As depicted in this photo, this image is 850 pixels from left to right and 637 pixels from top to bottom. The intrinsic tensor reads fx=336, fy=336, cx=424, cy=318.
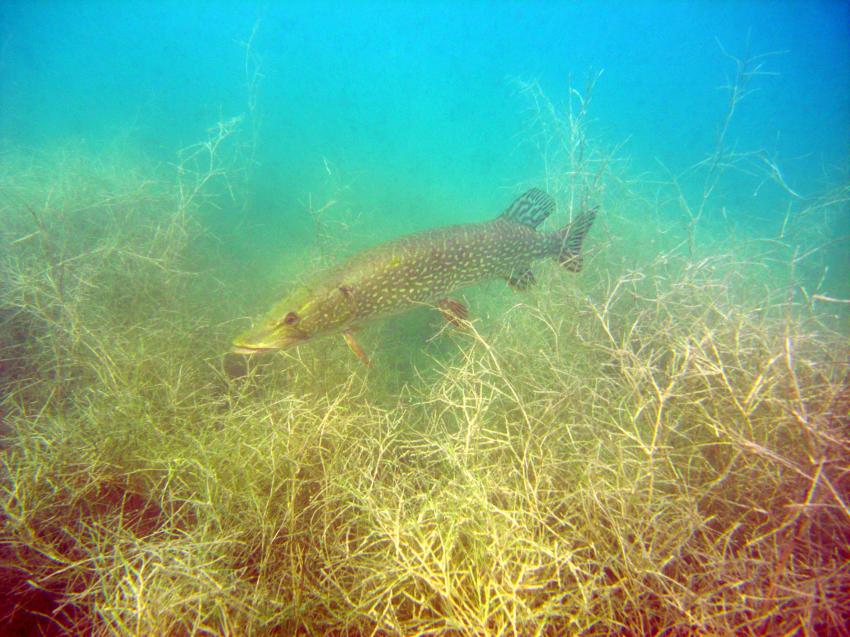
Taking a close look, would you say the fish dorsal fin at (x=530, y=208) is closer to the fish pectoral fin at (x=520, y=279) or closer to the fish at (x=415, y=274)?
the fish at (x=415, y=274)

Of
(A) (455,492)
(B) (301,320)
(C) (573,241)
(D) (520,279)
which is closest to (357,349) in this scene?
(B) (301,320)

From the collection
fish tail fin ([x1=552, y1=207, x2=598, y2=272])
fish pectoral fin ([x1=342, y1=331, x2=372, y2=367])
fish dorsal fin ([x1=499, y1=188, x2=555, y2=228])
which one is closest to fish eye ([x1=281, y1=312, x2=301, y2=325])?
fish pectoral fin ([x1=342, y1=331, x2=372, y2=367])

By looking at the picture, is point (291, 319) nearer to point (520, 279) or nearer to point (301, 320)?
point (301, 320)

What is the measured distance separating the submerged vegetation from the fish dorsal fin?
6.84 ft

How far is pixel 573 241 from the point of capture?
16.3 feet

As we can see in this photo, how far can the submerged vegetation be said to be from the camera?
157 cm

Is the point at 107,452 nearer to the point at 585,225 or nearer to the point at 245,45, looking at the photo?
the point at 585,225

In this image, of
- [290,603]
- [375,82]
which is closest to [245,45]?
[290,603]

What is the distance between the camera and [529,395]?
3.16 metres

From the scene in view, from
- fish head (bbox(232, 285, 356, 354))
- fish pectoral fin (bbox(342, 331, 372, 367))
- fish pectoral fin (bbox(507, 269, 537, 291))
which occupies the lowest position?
fish pectoral fin (bbox(507, 269, 537, 291))

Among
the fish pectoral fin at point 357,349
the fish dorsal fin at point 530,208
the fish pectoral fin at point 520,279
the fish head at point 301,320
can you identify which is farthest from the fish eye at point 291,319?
the fish dorsal fin at point 530,208

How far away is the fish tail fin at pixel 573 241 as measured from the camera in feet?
15.8

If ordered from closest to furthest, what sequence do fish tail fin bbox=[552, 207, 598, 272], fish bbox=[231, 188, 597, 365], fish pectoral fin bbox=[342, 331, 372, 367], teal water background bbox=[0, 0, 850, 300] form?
1. fish bbox=[231, 188, 597, 365]
2. fish pectoral fin bbox=[342, 331, 372, 367]
3. fish tail fin bbox=[552, 207, 598, 272]
4. teal water background bbox=[0, 0, 850, 300]

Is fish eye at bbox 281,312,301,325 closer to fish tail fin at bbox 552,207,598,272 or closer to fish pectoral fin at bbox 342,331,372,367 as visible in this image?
fish pectoral fin at bbox 342,331,372,367
